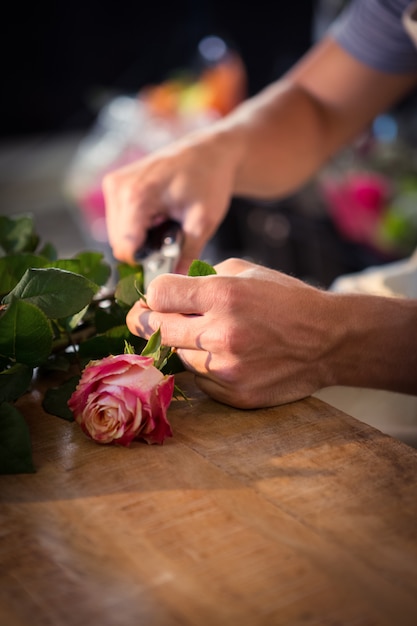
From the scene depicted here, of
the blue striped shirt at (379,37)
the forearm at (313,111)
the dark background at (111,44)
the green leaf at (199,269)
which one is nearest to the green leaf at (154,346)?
the green leaf at (199,269)

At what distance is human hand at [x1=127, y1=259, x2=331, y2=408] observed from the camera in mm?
857

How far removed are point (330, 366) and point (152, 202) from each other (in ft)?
1.26

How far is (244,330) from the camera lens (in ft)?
2.85

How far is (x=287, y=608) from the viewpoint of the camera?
60 cm

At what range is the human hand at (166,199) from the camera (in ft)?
3.83

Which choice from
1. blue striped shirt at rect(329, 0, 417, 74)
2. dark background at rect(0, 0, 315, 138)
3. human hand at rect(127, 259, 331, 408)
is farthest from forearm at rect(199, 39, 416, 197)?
dark background at rect(0, 0, 315, 138)

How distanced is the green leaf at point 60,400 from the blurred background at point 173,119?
1.42 metres

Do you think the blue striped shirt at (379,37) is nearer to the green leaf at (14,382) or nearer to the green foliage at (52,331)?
the green foliage at (52,331)

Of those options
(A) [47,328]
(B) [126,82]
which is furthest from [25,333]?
(B) [126,82]

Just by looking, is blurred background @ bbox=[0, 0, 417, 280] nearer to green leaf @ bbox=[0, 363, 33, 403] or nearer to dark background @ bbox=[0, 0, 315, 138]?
dark background @ bbox=[0, 0, 315, 138]

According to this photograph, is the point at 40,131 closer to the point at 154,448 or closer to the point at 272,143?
the point at 272,143

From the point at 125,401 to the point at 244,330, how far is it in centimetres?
16

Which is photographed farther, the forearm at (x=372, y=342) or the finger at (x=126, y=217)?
the finger at (x=126, y=217)

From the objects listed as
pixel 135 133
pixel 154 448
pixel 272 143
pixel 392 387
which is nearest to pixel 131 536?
pixel 154 448
